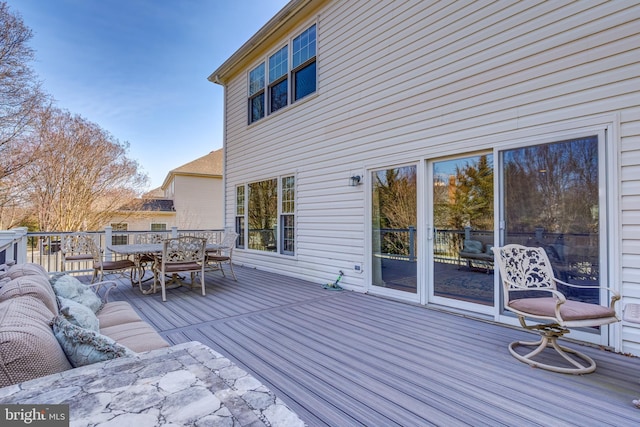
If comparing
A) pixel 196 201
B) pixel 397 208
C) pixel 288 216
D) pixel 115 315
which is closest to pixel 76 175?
pixel 196 201

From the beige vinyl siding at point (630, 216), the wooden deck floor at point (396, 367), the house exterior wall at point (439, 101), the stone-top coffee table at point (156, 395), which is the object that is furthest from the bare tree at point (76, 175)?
the beige vinyl siding at point (630, 216)

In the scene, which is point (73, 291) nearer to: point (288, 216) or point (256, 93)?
point (288, 216)

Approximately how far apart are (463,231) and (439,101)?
5.76 feet

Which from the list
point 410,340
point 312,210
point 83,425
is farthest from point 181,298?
point 83,425

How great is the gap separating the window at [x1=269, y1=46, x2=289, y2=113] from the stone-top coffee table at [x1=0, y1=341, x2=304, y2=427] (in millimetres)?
6236

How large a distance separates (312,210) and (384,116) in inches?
87.5

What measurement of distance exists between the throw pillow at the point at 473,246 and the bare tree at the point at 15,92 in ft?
40.8

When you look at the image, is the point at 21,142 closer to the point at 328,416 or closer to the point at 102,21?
the point at 102,21

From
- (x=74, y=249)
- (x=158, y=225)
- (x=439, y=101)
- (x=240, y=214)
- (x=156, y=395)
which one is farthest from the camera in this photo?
(x=158, y=225)

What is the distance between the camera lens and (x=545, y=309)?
247cm

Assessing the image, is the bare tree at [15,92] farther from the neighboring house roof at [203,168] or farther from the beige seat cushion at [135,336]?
the beige seat cushion at [135,336]

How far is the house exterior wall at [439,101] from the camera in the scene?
2777 millimetres

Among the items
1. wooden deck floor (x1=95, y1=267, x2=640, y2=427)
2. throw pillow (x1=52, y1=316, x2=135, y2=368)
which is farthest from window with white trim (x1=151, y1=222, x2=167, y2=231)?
throw pillow (x1=52, y1=316, x2=135, y2=368)

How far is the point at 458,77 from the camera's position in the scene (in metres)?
3.88
